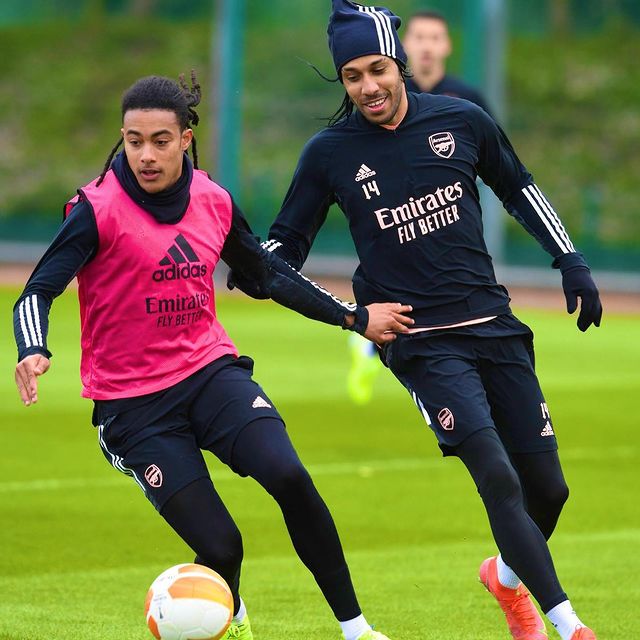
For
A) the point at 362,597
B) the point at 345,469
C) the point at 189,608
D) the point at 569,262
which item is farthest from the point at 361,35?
the point at 345,469

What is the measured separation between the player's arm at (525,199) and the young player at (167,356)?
1261mm

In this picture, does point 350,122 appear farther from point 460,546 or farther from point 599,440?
point 599,440

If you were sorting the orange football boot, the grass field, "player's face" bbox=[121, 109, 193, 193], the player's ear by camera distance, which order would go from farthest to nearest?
1. the grass field
2. the orange football boot
3. the player's ear
4. "player's face" bbox=[121, 109, 193, 193]

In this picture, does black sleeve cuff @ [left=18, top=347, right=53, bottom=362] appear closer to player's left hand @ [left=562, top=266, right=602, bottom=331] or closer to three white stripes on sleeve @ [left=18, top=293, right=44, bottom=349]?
three white stripes on sleeve @ [left=18, top=293, right=44, bottom=349]

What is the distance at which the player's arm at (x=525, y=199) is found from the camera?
6.38 m

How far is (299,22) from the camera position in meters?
29.2

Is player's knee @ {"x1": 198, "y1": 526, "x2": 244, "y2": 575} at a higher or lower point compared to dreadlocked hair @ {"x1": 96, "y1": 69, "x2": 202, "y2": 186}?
lower

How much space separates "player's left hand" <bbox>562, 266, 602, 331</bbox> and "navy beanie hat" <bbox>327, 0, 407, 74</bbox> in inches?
44.4

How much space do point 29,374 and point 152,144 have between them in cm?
102

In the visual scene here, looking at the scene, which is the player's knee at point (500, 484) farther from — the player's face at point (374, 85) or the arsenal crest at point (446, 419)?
the player's face at point (374, 85)

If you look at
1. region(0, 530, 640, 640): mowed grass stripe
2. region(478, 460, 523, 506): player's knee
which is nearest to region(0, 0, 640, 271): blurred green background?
region(0, 530, 640, 640): mowed grass stripe

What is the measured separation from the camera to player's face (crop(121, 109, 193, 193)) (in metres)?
5.74

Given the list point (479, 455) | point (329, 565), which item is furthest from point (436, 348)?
point (329, 565)

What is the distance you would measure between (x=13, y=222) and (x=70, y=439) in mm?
20046
